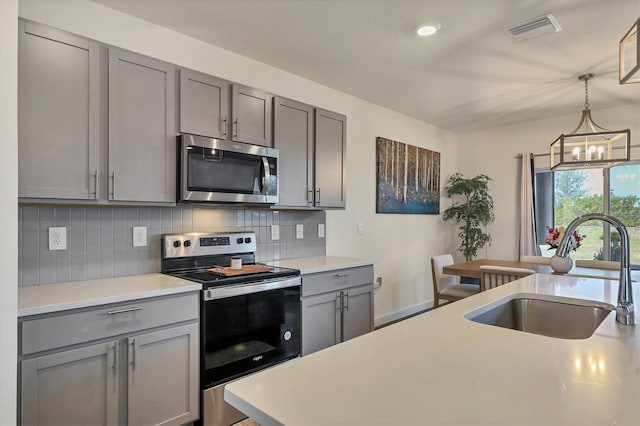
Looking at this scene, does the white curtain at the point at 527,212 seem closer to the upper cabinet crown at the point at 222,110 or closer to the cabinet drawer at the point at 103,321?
the upper cabinet crown at the point at 222,110

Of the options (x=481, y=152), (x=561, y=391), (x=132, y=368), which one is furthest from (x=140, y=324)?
(x=481, y=152)

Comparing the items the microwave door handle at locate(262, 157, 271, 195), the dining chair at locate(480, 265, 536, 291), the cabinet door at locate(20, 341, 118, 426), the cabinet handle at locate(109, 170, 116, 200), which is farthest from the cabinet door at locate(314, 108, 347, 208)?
the cabinet door at locate(20, 341, 118, 426)

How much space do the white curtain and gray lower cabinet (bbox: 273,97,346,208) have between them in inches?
116

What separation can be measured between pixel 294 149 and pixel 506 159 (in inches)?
143

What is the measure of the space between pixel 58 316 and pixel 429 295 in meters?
4.38

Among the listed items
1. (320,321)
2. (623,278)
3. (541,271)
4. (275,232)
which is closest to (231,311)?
(320,321)

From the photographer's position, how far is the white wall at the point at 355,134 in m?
2.24

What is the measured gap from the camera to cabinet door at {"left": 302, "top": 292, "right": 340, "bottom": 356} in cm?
265

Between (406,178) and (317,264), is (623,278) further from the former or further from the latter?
(406,178)

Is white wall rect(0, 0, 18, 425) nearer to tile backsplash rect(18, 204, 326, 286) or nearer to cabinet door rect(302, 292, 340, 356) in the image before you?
tile backsplash rect(18, 204, 326, 286)

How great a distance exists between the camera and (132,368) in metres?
1.81

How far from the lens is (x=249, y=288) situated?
225 centimetres

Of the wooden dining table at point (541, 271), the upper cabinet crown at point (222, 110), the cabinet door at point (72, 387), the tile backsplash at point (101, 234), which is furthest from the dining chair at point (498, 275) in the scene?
the cabinet door at point (72, 387)

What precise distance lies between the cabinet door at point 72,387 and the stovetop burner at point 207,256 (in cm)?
61
